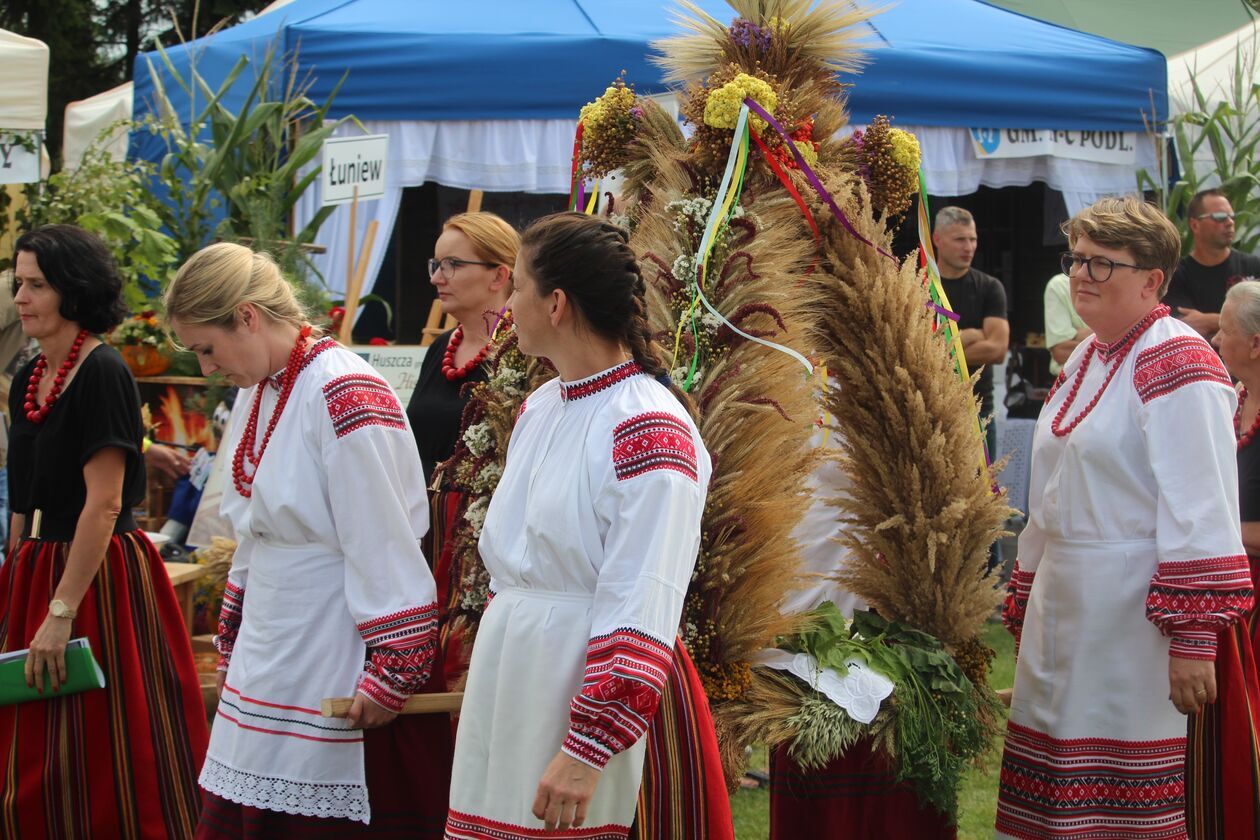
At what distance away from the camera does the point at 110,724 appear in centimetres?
366

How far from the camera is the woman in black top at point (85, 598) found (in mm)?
3582

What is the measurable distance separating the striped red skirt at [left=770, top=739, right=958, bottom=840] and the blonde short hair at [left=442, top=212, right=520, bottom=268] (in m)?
1.58

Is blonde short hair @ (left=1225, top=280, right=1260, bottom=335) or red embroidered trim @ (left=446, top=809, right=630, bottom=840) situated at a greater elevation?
blonde short hair @ (left=1225, top=280, right=1260, bottom=335)

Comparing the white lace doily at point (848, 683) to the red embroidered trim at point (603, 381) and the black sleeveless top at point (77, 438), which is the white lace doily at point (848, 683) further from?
the black sleeveless top at point (77, 438)

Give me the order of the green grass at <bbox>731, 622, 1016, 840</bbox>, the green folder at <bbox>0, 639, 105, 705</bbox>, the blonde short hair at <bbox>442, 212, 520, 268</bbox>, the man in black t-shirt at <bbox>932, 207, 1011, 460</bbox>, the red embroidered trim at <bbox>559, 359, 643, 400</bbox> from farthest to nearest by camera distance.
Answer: the man in black t-shirt at <bbox>932, 207, 1011, 460</bbox> → the green grass at <bbox>731, 622, 1016, 840</bbox> → the blonde short hair at <bbox>442, 212, 520, 268</bbox> → the green folder at <bbox>0, 639, 105, 705</bbox> → the red embroidered trim at <bbox>559, 359, 643, 400</bbox>

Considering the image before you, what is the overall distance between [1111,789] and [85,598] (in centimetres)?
263

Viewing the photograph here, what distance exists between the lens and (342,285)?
785 cm

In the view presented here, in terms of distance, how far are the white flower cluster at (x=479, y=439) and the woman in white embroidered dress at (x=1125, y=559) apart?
1.34 metres

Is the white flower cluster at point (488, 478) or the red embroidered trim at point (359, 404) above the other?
the red embroidered trim at point (359, 404)

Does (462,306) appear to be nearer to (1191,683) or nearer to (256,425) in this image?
(256,425)

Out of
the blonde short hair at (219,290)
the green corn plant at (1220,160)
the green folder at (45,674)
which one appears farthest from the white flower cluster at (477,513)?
the green corn plant at (1220,160)

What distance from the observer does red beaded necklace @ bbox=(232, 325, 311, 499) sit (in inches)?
114

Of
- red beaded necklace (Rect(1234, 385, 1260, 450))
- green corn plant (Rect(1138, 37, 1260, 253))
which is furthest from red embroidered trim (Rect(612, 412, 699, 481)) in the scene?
green corn plant (Rect(1138, 37, 1260, 253))

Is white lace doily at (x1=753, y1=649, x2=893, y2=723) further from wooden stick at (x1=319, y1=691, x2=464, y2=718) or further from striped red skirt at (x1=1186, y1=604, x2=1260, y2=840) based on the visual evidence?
striped red skirt at (x1=1186, y1=604, x2=1260, y2=840)
